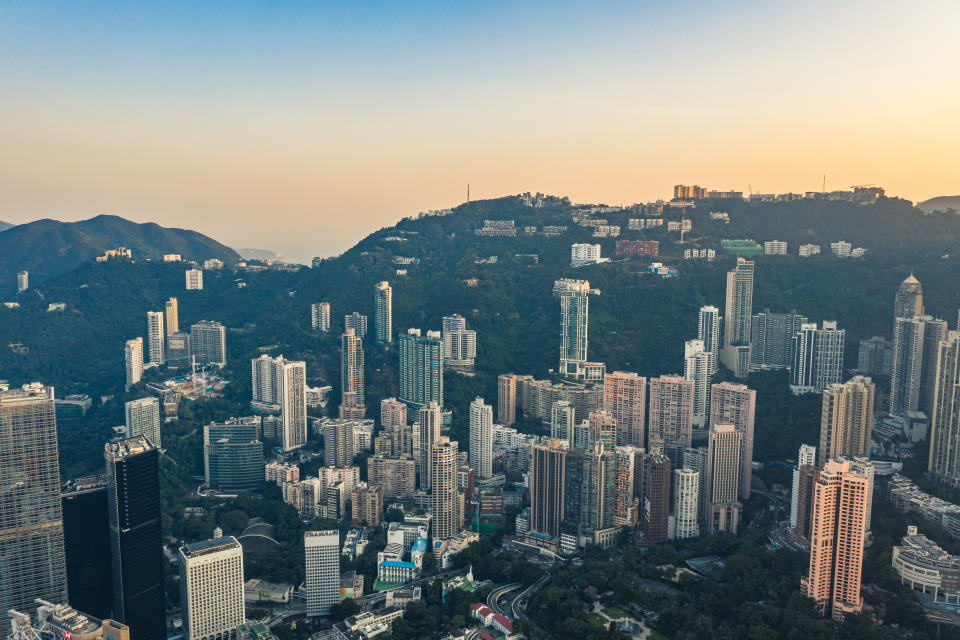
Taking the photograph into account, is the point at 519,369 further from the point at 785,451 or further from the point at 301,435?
the point at 785,451

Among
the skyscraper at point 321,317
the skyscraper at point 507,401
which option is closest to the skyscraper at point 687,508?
the skyscraper at point 507,401

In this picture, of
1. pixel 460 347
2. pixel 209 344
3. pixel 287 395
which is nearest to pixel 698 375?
pixel 460 347

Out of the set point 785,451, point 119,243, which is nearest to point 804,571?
point 785,451

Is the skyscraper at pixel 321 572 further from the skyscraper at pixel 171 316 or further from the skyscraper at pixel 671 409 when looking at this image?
the skyscraper at pixel 171 316

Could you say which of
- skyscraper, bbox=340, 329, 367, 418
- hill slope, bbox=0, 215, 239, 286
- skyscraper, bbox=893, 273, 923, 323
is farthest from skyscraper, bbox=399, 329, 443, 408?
hill slope, bbox=0, 215, 239, 286

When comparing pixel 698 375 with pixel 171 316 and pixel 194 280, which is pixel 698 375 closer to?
pixel 171 316

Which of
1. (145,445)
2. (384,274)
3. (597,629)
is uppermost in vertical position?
(384,274)
